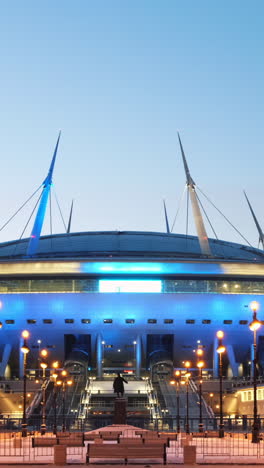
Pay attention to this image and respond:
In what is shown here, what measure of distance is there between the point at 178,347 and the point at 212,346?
3749 millimetres

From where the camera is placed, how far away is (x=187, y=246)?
374ft

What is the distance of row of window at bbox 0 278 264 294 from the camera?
273ft

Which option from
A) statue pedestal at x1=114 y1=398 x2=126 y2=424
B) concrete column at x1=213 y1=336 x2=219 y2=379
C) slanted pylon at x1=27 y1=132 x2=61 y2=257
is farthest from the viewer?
slanted pylon at x1=27 y1=132 x2=61 y2=257

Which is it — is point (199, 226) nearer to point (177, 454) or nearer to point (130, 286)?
point (130, 286)

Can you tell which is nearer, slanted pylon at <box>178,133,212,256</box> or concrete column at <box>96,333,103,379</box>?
concrete column at <box>96,333,103,379</box>

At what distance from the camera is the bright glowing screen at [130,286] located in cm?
8331

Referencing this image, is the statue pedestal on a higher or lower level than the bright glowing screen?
lower

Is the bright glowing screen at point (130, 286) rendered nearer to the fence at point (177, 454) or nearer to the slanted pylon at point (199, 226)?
the slanted pylon at point (199, 226)

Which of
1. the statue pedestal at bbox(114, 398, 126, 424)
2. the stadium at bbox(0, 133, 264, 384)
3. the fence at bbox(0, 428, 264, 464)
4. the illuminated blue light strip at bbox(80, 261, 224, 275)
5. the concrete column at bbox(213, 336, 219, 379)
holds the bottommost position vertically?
the fence at bbox(0, 428, 264, 464)

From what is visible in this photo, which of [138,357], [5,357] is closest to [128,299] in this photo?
[138,357]

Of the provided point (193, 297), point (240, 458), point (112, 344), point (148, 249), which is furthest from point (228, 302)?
point (240, 458)

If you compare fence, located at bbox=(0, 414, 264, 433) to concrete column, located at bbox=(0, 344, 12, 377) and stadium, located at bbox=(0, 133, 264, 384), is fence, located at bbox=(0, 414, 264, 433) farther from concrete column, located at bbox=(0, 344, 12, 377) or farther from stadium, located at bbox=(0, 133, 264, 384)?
concrete column, located at bbox=(0, 344, 12, 377)

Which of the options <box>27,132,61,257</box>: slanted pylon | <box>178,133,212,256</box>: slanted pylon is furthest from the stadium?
<box>27,132,61,257</box>: slanted pylon

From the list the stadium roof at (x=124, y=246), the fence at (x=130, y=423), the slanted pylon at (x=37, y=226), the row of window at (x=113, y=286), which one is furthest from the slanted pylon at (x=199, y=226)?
the fence at (x=130, y=423)
